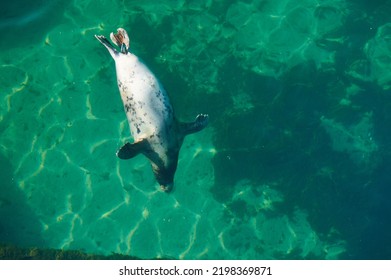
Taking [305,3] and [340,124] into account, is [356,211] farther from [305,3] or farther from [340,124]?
[305,3]

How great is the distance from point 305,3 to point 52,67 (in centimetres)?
655

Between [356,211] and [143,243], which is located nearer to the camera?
[143,243]

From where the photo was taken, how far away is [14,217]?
8.35m

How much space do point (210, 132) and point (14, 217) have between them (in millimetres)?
4845

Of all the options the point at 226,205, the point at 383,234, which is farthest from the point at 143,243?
the point at 383,234

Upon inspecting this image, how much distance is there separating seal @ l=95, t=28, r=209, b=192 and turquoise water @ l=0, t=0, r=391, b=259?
1860 millimetres

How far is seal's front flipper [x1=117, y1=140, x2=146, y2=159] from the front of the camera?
19.6ft

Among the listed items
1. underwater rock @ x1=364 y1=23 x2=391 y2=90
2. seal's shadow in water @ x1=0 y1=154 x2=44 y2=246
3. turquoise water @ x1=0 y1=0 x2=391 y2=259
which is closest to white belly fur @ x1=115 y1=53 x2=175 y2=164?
turquoise water @ x1=0 y1=0 x2=391 y2=259

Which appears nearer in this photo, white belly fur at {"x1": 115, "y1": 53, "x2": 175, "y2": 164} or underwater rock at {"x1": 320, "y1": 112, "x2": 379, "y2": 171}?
white belly fur at {"x1": 115, "y1": 53, "x2": 175, "y2": 164}

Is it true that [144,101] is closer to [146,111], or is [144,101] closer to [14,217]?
[146,111]

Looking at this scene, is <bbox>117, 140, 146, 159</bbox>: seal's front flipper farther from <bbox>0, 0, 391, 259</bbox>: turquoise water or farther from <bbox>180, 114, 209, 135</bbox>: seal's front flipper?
<bbox>0, 0, 391, 259</bbox>: turquoise water

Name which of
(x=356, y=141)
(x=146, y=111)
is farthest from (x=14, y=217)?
(x=356, y=141)

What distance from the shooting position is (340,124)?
8.88 metres

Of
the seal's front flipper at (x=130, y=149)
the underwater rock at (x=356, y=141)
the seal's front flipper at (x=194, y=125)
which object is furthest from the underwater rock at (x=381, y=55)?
the seal's front flipper at (x=130, y=149)
